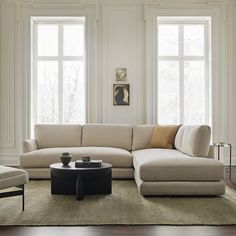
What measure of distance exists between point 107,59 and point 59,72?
3.27ft

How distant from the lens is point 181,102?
247 inches

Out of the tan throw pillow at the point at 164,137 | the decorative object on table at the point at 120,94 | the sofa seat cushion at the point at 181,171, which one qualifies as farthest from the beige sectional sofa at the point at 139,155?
the decorative object on table at the point at 120,94

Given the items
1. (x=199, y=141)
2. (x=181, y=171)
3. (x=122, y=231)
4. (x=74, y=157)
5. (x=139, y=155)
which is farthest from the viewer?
(x=74, y=157)

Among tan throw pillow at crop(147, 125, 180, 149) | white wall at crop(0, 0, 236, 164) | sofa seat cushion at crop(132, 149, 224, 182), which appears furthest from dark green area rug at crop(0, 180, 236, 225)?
white wall at crop(0, 0, 236, 164)

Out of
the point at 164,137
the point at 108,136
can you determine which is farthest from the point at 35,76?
the point at 164,137

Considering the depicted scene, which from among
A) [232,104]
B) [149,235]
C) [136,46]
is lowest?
[149,235]

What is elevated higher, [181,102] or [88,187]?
[181,102]

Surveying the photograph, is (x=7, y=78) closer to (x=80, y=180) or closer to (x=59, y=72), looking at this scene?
(x=59, y=72)

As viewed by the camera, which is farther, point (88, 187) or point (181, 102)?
point (181, 102)

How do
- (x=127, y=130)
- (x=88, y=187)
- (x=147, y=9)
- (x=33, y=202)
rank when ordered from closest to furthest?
1. (x=33, y=202)
2. (x=88, y=187)
3. (x=127, y=130)
4. (x=147, y=9)

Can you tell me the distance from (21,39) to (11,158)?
219 cm

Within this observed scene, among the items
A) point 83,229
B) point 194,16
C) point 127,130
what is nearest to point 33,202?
point 83,229

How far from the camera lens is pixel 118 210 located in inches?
116

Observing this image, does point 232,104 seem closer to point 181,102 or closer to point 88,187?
point 181,102
